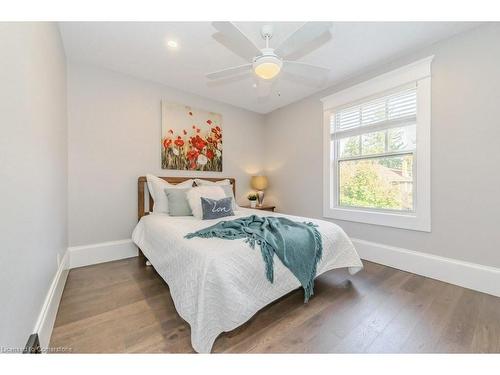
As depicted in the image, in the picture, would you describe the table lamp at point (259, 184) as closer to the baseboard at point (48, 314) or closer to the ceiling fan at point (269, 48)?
the ceiling fan at point (269, 48)

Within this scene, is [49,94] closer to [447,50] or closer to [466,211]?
[447,50]

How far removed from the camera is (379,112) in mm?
2701

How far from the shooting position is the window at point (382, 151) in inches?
91.0

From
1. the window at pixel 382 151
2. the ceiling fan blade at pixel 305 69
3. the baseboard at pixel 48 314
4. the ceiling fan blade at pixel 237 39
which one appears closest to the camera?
the baseboard at pixel 48 314

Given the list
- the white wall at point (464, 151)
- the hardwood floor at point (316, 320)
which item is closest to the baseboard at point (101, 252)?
the hardwood floor at point (316, 320)

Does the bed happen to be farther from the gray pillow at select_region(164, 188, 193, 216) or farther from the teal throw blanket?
the gray pillow at select_region(164, 188, 193, 216)

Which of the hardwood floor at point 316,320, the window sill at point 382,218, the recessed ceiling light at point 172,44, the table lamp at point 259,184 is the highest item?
the recessed ceiling light at point 172,44

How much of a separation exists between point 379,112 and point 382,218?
4.53 ft

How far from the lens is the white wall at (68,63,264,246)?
2510mm

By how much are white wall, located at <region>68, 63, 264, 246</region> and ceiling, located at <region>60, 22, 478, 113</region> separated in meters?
0.22

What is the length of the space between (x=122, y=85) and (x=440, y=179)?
4009 millimetres

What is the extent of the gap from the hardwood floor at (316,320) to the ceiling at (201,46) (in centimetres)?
250

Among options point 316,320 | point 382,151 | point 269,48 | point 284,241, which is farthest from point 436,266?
point 269,48
